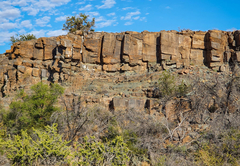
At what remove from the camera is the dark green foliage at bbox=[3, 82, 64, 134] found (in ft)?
42.9

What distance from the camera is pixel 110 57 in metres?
24.7

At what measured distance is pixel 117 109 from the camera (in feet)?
59.8

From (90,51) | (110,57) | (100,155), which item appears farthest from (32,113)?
(110,57)

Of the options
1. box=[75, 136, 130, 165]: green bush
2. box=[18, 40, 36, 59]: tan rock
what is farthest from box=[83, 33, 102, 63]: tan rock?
box=[75, 136, 130, 165]: green bush

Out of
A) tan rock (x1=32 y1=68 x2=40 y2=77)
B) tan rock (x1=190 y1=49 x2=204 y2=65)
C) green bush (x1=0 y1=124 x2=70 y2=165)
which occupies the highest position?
tan rock (x1=190 y1=49 x2=204 y2=65)

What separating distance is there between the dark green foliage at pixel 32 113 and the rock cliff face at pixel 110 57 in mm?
8501

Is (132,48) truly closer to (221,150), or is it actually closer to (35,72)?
(35,72)

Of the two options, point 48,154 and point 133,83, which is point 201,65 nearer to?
point 133,83

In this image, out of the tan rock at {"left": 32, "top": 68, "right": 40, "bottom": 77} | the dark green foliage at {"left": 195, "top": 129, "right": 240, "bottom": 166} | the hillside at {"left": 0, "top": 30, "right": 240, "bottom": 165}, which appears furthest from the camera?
the tan rock at {"left": 32, "top": 68, "right": 40, "bottom": 77}

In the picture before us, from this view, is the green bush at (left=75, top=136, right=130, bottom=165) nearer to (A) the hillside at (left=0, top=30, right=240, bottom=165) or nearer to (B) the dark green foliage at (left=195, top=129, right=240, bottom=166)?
(B) the dark green foliage at (left=195, top=129, right=240, bottom=166)

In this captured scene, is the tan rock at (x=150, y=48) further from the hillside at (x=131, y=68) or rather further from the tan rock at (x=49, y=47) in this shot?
the tan rock at (x=49, y=47)

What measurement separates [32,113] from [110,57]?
13.3 m

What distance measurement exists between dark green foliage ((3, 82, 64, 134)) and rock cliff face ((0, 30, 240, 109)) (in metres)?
8.50

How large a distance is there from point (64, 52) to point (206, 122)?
16.2 m
